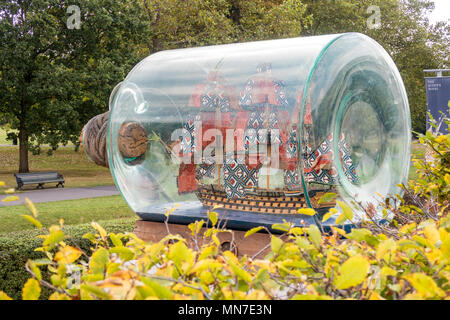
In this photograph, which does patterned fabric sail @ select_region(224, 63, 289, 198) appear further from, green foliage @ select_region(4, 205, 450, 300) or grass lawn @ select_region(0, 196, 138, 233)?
grass lawn @ select_region(0, 196, 138, 233)

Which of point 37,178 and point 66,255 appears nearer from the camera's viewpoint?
point 66,255

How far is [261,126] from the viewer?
435 cm

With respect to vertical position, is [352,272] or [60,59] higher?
[60,59]

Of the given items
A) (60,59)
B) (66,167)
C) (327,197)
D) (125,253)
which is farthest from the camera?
(66,167)

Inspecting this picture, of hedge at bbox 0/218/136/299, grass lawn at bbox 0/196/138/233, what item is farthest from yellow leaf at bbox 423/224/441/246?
grass lawn at bbox 0/196/138/233

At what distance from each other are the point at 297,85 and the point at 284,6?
583 inches

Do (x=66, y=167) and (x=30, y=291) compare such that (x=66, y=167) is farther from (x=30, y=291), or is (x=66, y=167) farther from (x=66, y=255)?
(x=30, y=291)

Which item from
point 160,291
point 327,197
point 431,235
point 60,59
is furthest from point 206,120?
point 60,59

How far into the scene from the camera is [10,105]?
19844 mm

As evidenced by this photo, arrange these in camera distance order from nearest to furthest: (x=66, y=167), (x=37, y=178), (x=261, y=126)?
(x=261, y=126)
(x=37, y=178)
(x=66, y=167)

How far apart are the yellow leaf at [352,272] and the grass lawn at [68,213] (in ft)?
26.3

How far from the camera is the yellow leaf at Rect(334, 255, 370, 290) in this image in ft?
3.93

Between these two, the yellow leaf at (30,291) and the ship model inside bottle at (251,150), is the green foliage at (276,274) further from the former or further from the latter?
the ship model inside bottle at (251,150)

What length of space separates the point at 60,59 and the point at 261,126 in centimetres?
1762
